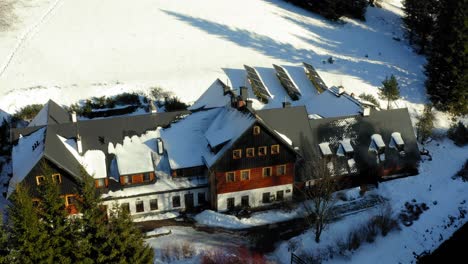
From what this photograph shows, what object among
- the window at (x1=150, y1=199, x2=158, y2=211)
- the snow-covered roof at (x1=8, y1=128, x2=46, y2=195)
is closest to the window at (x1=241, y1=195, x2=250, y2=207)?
the window at (x1=150, y1=199, x2=158, y2=211)

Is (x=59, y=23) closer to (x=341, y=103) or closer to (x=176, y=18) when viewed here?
(x=176, y=18)

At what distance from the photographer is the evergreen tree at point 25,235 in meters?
29.0

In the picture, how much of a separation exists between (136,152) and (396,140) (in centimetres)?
2773

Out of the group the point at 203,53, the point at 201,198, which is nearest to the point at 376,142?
the point at 201,198

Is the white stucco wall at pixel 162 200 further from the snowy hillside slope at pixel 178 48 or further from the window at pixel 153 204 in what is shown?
the snowy hillside slope at pixel 178 48

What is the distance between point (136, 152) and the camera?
151 ft

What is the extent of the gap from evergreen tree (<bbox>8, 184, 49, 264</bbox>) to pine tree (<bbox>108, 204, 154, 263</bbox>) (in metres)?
4.47

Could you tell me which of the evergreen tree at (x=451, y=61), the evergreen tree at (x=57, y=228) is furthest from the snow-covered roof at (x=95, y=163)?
the evergreen tree at (x=451, y=61)

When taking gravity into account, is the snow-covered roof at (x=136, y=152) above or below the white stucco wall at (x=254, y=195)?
above

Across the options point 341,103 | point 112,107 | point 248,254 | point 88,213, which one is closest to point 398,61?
point 341,103

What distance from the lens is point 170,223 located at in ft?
147

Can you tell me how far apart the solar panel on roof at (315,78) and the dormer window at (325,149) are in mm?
19574

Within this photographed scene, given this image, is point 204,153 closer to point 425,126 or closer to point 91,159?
point 91,159

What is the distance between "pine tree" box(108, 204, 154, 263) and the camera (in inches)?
1147
